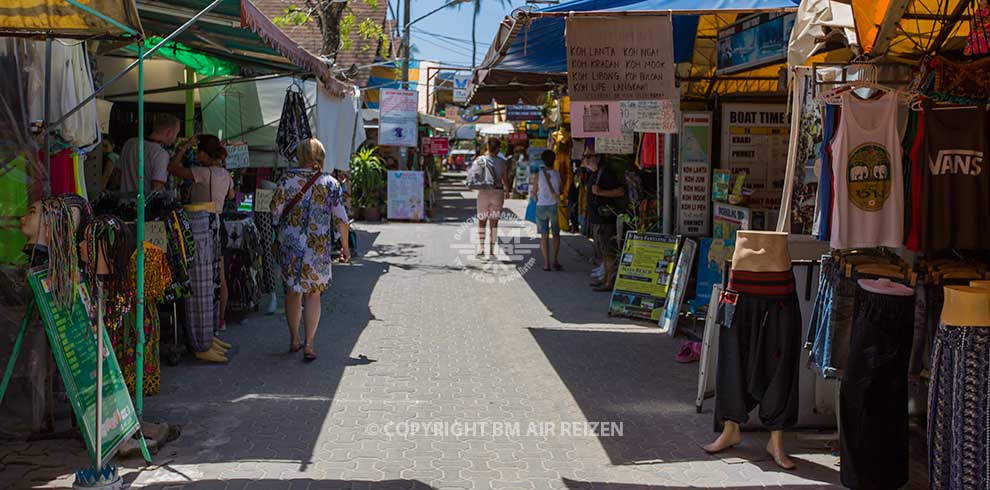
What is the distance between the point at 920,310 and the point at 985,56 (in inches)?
57.0

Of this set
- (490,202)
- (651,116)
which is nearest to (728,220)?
(651,116)

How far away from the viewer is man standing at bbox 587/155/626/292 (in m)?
12.6

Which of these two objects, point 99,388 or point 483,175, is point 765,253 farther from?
point 483,175

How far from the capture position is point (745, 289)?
5.55 m

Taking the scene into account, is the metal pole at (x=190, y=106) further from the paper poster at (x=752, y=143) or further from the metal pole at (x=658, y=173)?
the paper poster at (x=752, y=143)

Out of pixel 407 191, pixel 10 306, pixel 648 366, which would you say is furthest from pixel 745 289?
pixel 407 191

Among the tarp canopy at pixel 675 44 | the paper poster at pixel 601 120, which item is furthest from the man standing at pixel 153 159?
the paper poster at pixel 601 120

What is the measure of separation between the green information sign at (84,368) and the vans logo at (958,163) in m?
4.54

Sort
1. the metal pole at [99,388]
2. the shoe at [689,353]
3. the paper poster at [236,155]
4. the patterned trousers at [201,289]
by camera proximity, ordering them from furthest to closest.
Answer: the paper poster at [236,155] < the shoe at [689,353] < the patterned trousers at [201,289] < the metal pole at [99,388]

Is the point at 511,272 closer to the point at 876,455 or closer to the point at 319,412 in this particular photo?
the point at 319,412

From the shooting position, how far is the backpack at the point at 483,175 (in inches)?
608

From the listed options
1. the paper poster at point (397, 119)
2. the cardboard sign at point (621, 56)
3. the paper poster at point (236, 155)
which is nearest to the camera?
the cardboard sign at point (621, 56)

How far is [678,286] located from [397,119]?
14197 mm

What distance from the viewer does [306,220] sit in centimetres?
806
